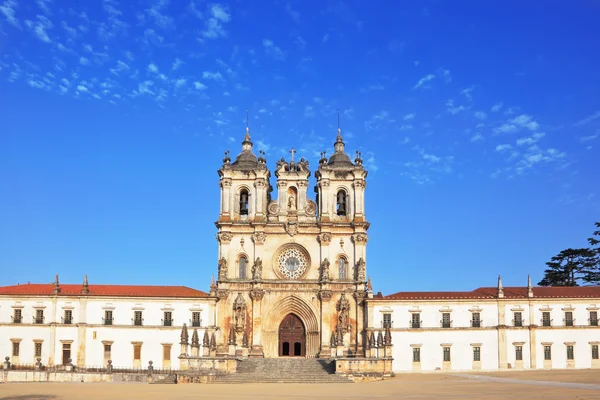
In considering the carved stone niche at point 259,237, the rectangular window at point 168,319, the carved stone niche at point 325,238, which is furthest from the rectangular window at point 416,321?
the rectangular window at point 168,319

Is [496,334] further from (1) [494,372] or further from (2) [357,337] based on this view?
(2) [357,337]

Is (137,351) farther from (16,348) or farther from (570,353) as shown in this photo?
(570,353)

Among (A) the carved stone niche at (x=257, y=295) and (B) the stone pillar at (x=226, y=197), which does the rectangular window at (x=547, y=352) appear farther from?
(B) the stone pillar at (x=226, y=197)

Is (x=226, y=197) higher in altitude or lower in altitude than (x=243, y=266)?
higher

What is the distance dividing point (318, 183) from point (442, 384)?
937 inches

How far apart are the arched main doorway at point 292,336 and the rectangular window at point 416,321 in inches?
340

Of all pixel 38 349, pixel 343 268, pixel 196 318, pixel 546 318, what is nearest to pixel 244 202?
pixel 343 268

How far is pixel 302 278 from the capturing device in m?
55.2

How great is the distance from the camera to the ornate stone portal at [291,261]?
53.7m

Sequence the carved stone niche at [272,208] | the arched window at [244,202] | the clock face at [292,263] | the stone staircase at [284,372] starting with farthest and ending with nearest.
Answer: the arched window at [244,202], the carved stone niche at [272,208], the clock face at [292,263], the stone staircase at [284,372]

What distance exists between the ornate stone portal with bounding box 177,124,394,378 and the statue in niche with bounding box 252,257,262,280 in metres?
0.08

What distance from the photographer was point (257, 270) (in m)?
54.3

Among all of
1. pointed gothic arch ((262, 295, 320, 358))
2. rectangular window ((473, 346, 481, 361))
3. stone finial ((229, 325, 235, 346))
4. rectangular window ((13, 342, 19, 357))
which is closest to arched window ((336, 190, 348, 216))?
pointed gothic arch ((262, 295, 320, 358))

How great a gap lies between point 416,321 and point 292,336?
9.92 meters
